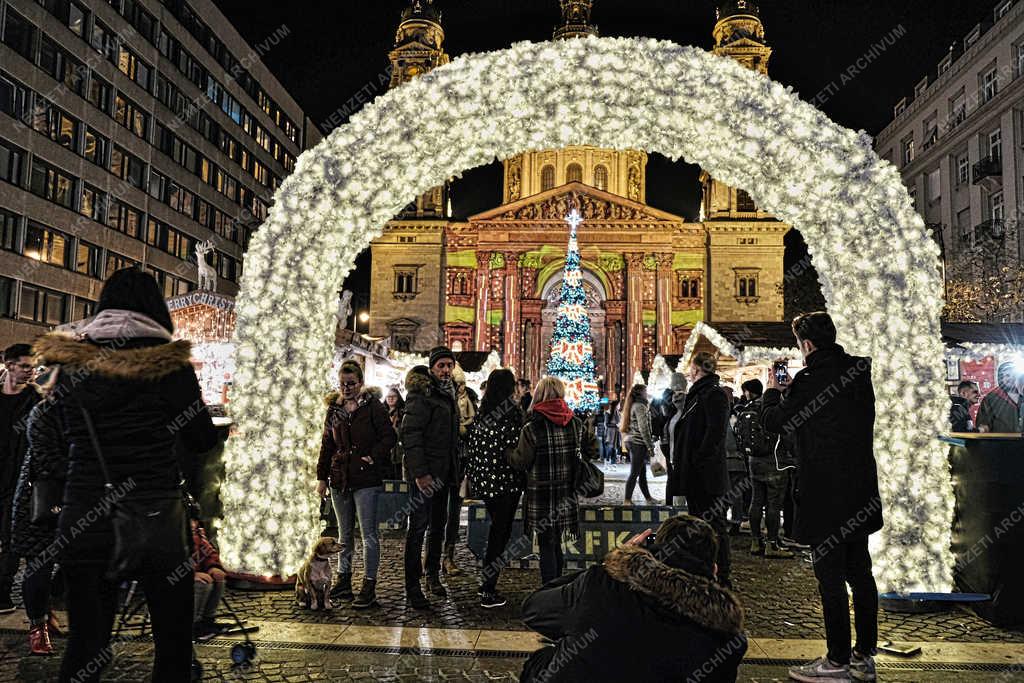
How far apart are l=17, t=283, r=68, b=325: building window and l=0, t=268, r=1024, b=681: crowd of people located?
28.1 m

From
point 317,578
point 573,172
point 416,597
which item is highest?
point 573,172

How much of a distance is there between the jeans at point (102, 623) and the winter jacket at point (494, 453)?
324 centimetres

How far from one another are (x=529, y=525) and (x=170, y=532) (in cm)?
317

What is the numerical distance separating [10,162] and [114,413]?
31.6 metres

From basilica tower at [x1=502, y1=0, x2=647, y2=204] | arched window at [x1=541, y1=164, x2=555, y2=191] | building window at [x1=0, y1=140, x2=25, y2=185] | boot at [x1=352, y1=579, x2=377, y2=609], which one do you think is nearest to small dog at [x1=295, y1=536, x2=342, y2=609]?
boot at [x1=352, y1=579, x2=377, y2=609]

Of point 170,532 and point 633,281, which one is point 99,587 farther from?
point 633,281

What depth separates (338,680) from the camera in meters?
4.16

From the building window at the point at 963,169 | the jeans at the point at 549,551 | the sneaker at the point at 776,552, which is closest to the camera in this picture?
the jeans at the point at 549,551

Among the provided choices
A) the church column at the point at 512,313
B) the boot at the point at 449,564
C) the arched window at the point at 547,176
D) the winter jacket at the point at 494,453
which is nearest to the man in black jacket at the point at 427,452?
the winter jacket at the point at 494,453

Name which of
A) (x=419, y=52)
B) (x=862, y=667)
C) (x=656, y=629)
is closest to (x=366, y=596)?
(x=862, y=667)

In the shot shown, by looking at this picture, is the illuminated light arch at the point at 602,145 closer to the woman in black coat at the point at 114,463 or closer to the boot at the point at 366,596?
the boot at the point at 366,596

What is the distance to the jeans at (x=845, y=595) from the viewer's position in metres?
4.25

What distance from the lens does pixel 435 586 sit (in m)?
6.09

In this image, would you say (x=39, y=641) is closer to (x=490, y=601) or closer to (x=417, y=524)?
(x=417, y=524)
